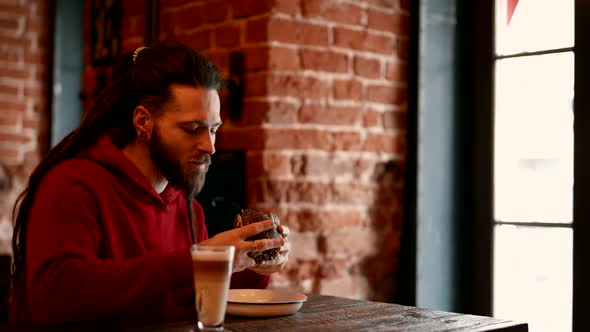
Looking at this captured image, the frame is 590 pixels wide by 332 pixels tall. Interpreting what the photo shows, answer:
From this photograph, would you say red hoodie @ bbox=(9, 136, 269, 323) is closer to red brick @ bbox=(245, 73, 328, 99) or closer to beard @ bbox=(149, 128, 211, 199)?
beard @ bbox=(149, 128, 211, 199)

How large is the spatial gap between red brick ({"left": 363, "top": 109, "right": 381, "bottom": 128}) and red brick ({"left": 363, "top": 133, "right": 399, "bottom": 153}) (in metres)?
0.03

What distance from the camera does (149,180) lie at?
181cm

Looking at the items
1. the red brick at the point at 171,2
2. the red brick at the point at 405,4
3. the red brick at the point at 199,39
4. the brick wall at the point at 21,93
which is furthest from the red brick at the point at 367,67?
the brick wall at the point at 21,93

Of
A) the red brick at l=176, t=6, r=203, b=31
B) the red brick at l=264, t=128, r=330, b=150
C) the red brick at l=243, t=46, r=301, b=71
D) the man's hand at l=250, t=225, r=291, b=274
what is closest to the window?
the red brick at l=264, t=128, r=330, b=150

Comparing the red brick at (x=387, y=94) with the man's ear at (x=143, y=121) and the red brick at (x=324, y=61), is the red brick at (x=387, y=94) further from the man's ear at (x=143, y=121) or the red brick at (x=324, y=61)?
the man's ear at (x=143, y=121)

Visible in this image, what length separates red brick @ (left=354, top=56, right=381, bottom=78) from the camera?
2.42m

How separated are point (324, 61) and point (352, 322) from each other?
1064 millimetres

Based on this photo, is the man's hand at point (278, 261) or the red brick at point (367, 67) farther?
the red brick at point (367, 67)

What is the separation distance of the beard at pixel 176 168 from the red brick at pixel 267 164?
0.47 meters

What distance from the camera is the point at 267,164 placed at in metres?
2.23

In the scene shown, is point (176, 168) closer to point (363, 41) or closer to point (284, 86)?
point (284, 86)

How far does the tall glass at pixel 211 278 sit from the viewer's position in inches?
48.7

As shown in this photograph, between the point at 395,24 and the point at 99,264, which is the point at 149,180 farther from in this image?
the point at 395,24
